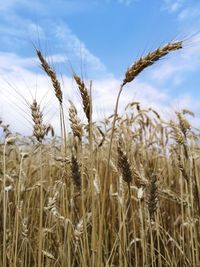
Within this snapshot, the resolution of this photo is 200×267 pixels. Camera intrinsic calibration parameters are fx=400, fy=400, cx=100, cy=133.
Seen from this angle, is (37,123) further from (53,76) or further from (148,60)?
(148,60)

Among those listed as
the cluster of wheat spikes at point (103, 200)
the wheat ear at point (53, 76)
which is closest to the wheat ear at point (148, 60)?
the cluster of wheat spikes at point (103, 200)

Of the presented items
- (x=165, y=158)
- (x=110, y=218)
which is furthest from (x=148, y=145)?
(x=110, y=218)

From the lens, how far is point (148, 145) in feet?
14.5

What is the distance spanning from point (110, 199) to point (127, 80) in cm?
185

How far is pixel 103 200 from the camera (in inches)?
50.7

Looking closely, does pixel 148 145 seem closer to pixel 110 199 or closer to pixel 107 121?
pixel 107 121

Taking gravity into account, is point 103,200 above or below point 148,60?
below

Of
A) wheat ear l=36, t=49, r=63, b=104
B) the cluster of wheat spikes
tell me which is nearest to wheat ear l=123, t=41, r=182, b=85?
the cluster of wheat spikes

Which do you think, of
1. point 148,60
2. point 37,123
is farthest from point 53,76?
point 148,60

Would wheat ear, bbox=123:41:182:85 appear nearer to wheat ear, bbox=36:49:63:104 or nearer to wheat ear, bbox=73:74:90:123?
wheat ear, bbox=73:74:90:123

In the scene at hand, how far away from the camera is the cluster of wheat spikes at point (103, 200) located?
1.52 m

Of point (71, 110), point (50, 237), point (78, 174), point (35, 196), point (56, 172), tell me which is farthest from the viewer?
point (56, 172)

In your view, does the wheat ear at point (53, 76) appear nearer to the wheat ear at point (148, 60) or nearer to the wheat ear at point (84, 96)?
the wheat ear at point (84, 96)

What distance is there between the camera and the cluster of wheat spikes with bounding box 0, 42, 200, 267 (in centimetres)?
152
